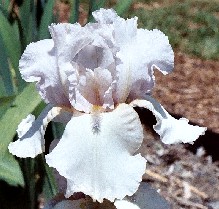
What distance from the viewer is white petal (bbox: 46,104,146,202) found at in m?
0.91

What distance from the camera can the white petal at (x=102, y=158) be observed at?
91cm

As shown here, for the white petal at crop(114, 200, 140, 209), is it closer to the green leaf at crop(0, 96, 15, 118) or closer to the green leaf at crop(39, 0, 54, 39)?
the green leaf at crop(0, 96, 15, 118)

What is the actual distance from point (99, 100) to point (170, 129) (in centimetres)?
13

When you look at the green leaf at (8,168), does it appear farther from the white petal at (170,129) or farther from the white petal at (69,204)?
the white petal at (170,129)

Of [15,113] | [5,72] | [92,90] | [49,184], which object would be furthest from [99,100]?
[5,72]

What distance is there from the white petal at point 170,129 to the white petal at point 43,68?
132 millimetres

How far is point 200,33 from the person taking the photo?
4160 millimetres

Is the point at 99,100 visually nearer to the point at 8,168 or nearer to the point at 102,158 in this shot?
the point at 102,158

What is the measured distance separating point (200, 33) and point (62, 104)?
328 centimetres

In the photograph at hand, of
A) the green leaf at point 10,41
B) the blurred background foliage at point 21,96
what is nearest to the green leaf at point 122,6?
the blurred background foliage at point 21,96

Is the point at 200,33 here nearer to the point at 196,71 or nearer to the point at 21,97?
the point at 196,71

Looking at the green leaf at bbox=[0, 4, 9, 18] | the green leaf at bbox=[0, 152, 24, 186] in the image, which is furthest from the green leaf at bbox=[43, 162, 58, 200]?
the green leaf at bbox=[0, 4, 9, 18]

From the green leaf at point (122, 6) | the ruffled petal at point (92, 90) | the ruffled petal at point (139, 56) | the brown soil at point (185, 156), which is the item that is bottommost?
the brown soil at point (185, 156)

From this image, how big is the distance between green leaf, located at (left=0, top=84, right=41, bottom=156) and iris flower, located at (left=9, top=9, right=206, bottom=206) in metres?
0.42
